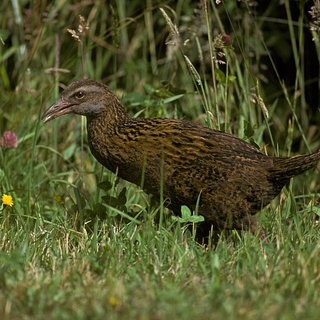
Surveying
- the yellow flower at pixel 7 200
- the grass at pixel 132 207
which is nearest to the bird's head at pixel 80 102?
the grass at pixel 132 207

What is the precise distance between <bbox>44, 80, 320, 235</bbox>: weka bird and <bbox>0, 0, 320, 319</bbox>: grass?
0.48 ft

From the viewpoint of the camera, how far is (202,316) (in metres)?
3.35

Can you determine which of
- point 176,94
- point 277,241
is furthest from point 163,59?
point 277,241

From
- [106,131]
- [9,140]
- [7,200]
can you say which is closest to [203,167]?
[106,131]

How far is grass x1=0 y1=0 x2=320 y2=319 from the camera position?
3.57m

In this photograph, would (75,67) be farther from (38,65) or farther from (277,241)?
(277,241)

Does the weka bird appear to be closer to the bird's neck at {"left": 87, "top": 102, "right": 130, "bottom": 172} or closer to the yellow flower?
the bird's neck at {"left": 87, "top": 102, "right": 130, "bottom": 172}

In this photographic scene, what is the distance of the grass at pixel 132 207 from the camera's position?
3.57 meters

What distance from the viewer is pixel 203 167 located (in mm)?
5000

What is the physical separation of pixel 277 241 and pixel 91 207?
4.70ft

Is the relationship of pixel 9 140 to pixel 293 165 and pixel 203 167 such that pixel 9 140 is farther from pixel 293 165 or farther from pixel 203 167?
pixel 293 165

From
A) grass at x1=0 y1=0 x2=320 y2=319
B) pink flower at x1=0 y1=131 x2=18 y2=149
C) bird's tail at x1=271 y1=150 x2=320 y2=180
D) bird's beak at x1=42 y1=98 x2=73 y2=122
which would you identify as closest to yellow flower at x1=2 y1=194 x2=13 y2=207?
grass at x1=0 y1=0 x2=320 y2=319

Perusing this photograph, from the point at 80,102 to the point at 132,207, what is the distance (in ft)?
2.50

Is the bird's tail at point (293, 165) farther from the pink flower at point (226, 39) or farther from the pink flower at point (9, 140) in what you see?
the pink flower at point (9, 140)
